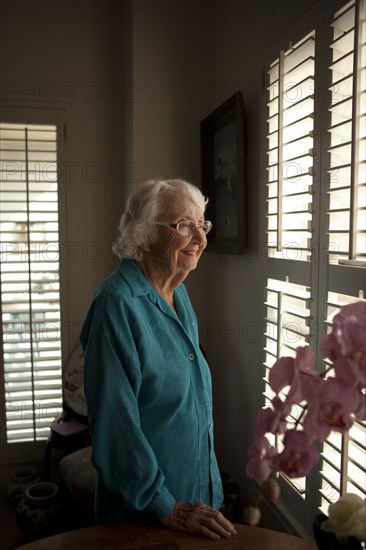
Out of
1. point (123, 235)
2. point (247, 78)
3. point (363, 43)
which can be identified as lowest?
point (123, 235)

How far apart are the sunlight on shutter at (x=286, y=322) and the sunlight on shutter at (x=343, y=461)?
0.47ft

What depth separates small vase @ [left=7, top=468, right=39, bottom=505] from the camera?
2.53 meters

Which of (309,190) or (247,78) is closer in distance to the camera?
(309,190)

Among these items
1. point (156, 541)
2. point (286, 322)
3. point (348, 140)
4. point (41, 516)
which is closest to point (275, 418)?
point (156, 541)

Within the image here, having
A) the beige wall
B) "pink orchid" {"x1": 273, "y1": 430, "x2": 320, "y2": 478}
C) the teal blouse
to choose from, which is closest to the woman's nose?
the teal blouse

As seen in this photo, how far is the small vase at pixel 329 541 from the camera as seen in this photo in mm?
628

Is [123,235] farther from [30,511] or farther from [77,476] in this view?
[30,511]

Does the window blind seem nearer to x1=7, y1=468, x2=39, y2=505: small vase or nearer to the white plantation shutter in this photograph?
x1=7, y1=468, x2=39, y2=505: small vase

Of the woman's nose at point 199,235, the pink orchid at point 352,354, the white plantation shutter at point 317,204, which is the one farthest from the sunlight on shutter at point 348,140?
the pink orchid at point 352,354

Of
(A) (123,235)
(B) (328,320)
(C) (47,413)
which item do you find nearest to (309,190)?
(B) (328,320)

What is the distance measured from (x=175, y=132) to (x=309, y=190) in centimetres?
136

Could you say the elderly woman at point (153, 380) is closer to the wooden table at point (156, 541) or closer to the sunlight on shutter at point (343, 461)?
the wooden table at point (156, 541)

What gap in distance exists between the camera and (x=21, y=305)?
2.67 meters

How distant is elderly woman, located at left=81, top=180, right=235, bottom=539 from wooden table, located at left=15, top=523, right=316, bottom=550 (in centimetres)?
3
